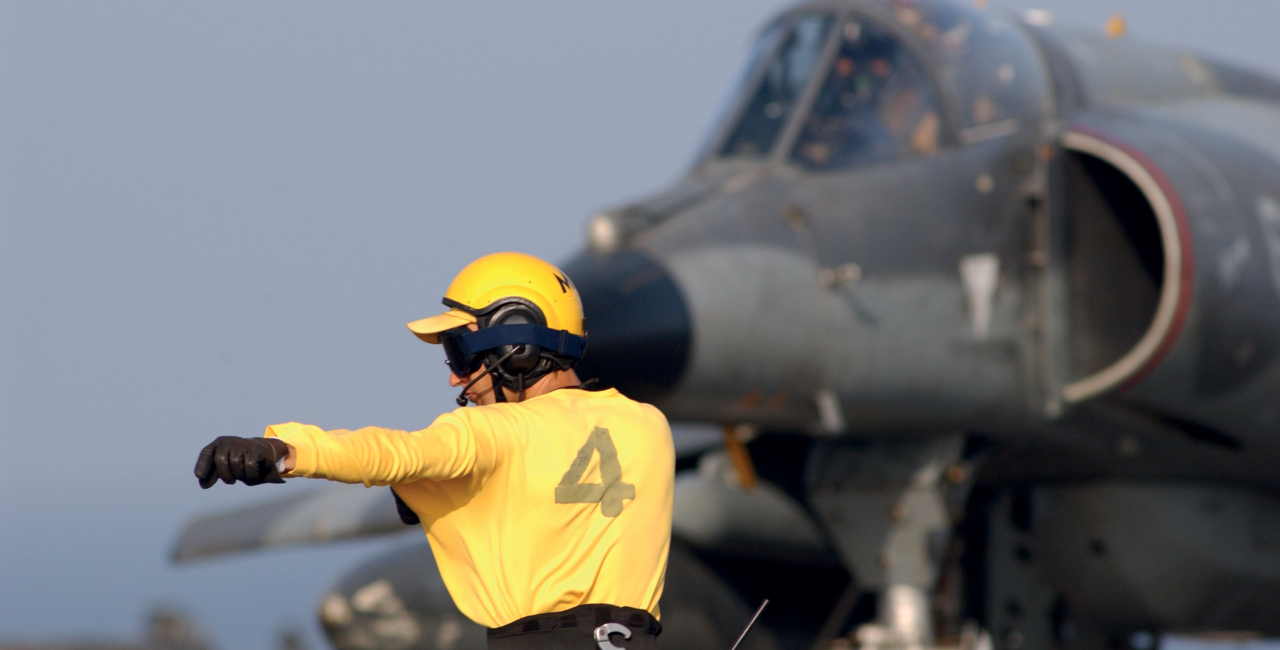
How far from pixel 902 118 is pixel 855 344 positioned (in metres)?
1.11

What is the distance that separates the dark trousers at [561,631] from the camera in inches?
109

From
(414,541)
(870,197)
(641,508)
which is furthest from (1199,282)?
(414,541)

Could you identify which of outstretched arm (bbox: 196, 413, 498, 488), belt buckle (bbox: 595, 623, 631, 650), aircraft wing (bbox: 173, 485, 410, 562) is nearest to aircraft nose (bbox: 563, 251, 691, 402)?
belt buckle (bbox: 595, 623, 631, 650)

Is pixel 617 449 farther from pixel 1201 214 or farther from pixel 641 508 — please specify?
Answer: pixel 1201 214

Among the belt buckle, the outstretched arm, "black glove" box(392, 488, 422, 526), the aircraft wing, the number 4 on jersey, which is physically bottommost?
the aircraft wing

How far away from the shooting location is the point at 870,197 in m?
6.33

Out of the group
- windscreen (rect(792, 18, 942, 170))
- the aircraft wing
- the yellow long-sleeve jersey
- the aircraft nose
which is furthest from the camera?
the aircraft wing

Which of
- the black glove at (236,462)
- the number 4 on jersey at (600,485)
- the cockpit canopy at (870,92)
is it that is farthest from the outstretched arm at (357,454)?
the cockpit canopy at (870,92)

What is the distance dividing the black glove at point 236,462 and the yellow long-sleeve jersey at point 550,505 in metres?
0.40

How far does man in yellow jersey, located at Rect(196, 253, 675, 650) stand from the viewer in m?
2.75

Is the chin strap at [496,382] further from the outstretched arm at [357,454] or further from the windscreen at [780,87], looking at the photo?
the windscreen at [780,87]

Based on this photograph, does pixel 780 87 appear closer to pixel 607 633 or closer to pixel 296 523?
pixel 607 633

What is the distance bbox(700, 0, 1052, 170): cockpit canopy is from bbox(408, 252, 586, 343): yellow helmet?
367cm

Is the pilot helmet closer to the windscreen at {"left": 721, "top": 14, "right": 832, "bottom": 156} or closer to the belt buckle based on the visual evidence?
the belt buckle
